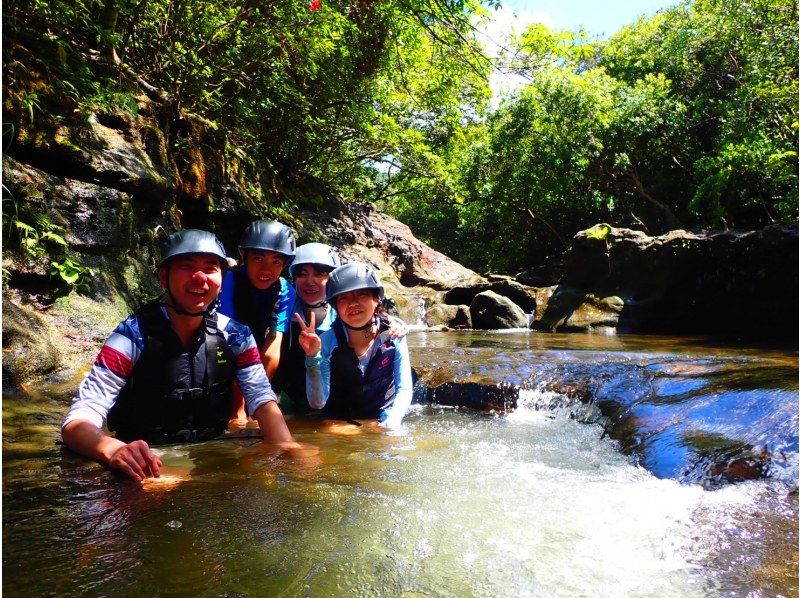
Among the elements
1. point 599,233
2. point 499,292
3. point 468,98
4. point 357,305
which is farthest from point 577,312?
point 468,98

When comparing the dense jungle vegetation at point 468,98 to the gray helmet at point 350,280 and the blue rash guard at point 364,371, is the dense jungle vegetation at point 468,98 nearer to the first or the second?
the gray helmet at point 350,280

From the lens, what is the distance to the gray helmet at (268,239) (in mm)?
4586

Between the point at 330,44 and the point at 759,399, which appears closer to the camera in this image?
the point at 759,399

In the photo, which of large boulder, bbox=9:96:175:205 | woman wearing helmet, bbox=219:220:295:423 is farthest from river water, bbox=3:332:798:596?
large boulder, bbox=9:96:175:205

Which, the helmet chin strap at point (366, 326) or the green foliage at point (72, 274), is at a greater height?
the green foliage at point (72, 274)

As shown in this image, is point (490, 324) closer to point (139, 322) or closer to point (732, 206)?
point (732, 206)

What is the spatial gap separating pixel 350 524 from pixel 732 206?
17834 millimetres

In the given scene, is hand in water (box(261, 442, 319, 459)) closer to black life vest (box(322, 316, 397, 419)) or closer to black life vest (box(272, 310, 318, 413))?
black life vest (box(322, 316, 397, 419))

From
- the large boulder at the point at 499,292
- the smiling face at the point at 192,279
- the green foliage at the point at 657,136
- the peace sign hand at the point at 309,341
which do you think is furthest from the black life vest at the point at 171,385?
the large boulder at the point at 499,292

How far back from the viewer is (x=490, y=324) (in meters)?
14.5

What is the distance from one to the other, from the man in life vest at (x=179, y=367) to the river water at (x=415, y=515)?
→ 0.21 meters

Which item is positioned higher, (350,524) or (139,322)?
(139,322)

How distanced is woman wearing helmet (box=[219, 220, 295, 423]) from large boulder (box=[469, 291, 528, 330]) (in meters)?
10.3

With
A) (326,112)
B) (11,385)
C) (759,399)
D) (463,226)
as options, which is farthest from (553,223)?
(11,385)
